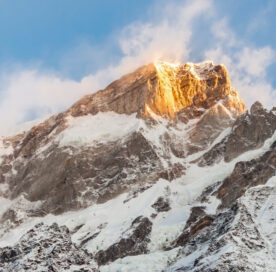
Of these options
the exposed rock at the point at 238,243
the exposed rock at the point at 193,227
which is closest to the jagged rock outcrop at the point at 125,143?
the exposed rock at the point at 193,227

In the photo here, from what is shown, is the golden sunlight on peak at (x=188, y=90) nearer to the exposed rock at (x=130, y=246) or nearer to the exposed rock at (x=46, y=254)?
the exposed rock at (x=130, y=246)

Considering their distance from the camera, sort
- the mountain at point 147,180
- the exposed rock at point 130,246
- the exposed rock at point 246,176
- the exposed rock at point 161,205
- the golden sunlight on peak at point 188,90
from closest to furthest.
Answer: the mountain at point 147,180 < the exposed rock at point 130,246 < the exposed rock at point 246,176 < the exposed rock at point 161,205 < the golden sunlight on peak at point 188,90

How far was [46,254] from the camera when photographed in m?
39.7

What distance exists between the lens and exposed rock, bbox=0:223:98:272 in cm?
3875

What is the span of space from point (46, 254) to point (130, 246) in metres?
48.2

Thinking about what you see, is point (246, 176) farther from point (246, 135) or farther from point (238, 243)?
point (238, 243)

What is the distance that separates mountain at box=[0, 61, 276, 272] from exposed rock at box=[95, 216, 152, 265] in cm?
18

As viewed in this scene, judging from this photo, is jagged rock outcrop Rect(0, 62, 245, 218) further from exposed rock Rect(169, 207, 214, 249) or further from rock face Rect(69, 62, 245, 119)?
exposed rock Rect(169, 207, 214, 249)

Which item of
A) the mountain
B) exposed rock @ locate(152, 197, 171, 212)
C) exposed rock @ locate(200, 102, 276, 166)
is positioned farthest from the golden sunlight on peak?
exposed rock @ locate(152, 197, 171, 212)

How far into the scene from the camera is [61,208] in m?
127

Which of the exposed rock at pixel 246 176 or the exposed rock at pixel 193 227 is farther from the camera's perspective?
the exposed rock at pixel 246 176

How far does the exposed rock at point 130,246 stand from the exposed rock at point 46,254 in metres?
41.7

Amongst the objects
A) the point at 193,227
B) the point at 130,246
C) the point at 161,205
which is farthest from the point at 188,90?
the point at 193,227

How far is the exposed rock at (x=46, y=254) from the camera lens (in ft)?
127
